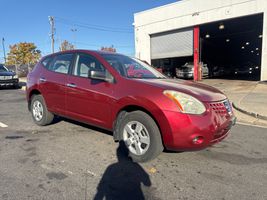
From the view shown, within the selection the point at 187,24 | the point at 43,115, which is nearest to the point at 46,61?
the point at 43,115

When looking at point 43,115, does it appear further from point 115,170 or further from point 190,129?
point 190,129

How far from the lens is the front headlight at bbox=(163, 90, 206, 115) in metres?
3.47

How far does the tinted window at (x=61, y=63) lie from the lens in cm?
516

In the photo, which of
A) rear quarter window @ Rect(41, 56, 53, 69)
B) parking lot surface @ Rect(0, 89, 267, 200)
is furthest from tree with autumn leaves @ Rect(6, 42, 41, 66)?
parking lot surface @ Rect(0, 89, 267, 200)

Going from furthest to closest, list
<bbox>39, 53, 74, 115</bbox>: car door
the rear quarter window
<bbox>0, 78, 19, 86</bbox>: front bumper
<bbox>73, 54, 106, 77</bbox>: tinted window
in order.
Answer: <bbox>0, 78, 19, 86</bbox>: front bumper < the rear quarter window < <bbox>39, 53, 74, 115</bbox>: car door < <bbox>73, 54, 106, 77</bbox>: tinted window

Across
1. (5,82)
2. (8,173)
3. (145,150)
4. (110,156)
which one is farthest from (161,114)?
(5,82)

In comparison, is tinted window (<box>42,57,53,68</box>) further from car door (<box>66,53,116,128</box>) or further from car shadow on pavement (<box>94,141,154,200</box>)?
car shadow on pavement (<box>94,141,154,200</box>)

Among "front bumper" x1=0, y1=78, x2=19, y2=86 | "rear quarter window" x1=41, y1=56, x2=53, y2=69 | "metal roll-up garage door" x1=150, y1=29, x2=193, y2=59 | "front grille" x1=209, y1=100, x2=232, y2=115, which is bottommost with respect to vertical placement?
"front grille" x1=209, y1=100, x2=232, y2=115

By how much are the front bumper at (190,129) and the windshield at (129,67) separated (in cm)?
125

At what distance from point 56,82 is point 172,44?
18201 mm

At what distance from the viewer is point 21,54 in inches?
2662

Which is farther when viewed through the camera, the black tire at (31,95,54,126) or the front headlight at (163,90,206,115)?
the black tire at (31,95,54,126)

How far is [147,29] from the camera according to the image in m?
23.3

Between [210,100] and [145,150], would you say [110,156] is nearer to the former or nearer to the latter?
[145,150]
